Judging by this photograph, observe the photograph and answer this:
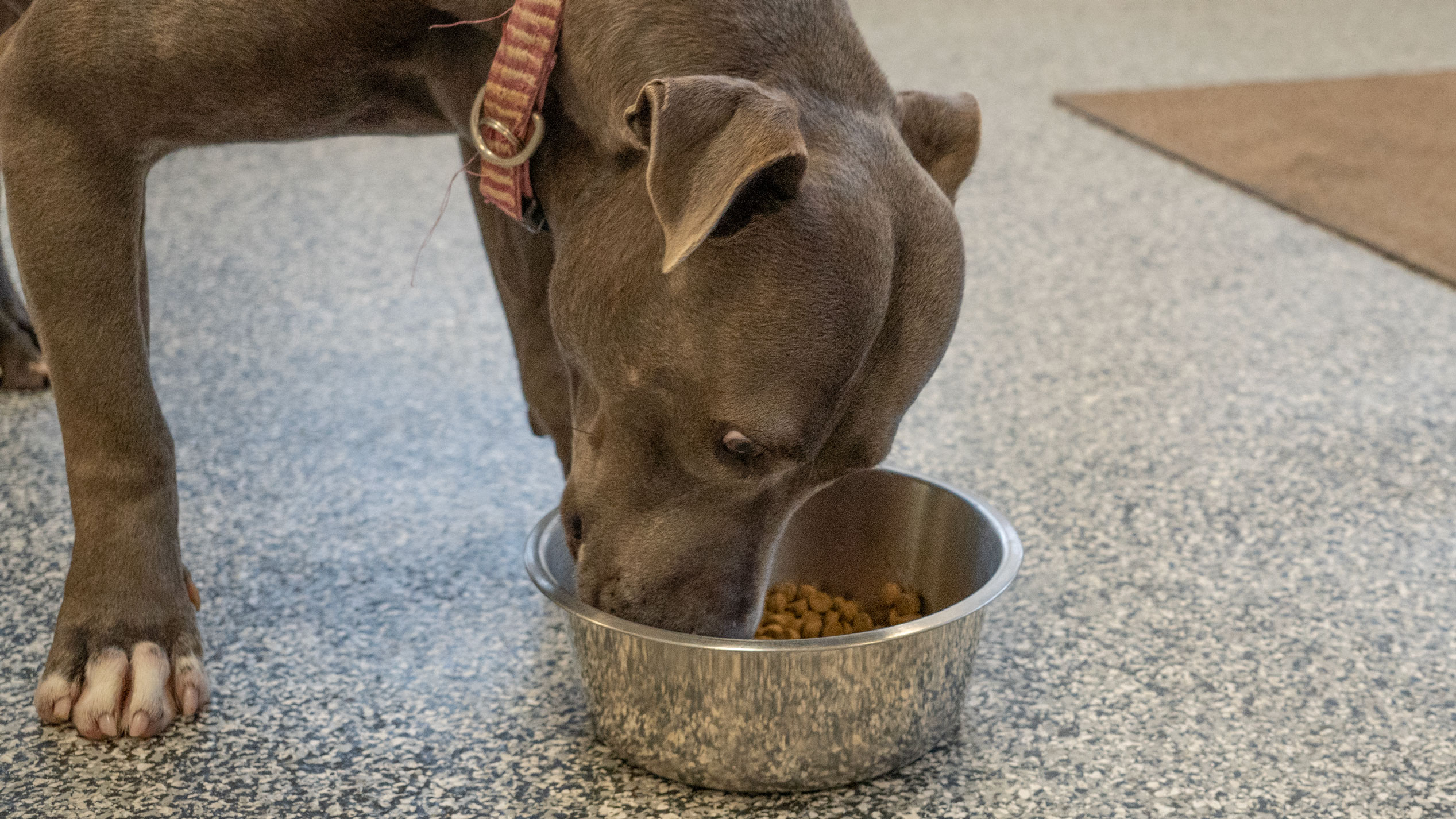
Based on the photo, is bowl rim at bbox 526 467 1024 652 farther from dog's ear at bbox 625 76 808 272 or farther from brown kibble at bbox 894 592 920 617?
dog's ear at bbox 625 76 808 272

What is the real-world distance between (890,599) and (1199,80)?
3.82 meters

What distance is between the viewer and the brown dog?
119 cm

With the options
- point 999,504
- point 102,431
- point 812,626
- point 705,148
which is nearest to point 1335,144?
point 999,504

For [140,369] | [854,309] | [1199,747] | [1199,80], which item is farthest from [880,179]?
[1199,80]

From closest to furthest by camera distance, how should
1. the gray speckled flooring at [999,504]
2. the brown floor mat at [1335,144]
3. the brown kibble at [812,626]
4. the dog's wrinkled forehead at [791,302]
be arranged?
1. the dog's wrinkled forehead at [791,302]
2. the gray speckled flooring at [999,504]
3. the brown kibble at [812,626]
4. the brown floor mat at [1335,144]

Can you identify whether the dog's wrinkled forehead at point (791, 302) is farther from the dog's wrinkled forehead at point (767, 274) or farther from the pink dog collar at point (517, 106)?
the pink dog collar at point (517, 106)

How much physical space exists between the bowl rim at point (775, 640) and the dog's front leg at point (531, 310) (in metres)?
0.34

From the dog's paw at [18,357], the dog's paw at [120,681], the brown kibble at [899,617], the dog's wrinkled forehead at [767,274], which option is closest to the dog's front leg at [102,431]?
the dog's paw at [120,681]

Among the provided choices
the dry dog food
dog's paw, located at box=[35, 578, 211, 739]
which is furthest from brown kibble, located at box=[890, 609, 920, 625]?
dog's paw, located at box=[35, 578, 211, 739]

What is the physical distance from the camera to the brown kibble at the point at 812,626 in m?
1.54

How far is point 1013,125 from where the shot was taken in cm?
427

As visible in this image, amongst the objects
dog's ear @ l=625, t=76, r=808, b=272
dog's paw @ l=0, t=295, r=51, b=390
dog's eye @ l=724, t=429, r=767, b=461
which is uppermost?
dog's ear @ l=625, t=76, r=808, b=272

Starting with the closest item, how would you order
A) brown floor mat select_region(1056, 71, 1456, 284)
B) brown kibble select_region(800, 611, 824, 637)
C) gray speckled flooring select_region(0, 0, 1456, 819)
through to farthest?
gray speckled flooring select_region(0, 0, 1456, 819) < brown kibble select_region(800, 611, 824, 637) < brown floor mat select_region(1056, 71, 1456, 284)

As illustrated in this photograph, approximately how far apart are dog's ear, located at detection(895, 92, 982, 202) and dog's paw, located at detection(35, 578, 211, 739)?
98cm
